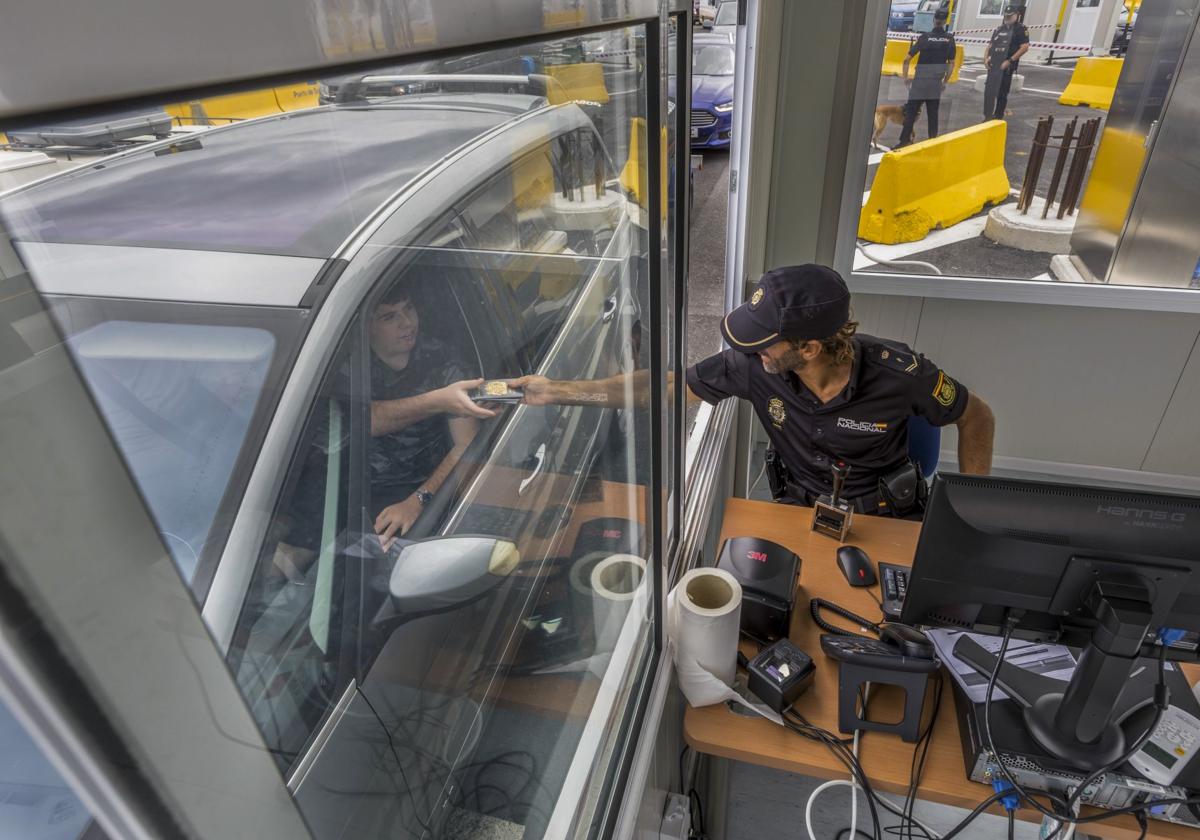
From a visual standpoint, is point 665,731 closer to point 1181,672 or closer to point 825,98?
point 1181,672

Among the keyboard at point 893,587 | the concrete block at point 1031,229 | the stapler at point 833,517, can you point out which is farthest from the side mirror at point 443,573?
the concrete block at point 1031,229

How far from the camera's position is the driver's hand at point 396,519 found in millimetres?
792

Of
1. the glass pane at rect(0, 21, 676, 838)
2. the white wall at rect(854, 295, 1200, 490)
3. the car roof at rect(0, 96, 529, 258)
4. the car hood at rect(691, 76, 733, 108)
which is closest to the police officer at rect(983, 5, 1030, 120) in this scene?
the white wall at rect(854, 295, 1200, 490)

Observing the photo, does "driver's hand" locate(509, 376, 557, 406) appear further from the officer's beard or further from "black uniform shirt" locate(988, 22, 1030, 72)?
"black uniform shirt" locate(988, 22, 1030, 72)

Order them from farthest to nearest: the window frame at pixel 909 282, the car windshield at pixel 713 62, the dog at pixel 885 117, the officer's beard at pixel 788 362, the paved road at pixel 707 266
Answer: the car windshield at pixel 713 62 → the paved road at pixel 707 266 → the dog at pixel 885 117 → the window frame at pixel 909 282 → the officer's beard at pixel 788 362

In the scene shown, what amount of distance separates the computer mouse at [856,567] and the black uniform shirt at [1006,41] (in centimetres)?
217

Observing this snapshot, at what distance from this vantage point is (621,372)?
140cm

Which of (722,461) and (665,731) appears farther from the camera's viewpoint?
(722,461)

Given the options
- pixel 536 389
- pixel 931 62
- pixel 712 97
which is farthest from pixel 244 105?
pixel 712 97

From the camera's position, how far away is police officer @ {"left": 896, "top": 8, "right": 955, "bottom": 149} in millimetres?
2715

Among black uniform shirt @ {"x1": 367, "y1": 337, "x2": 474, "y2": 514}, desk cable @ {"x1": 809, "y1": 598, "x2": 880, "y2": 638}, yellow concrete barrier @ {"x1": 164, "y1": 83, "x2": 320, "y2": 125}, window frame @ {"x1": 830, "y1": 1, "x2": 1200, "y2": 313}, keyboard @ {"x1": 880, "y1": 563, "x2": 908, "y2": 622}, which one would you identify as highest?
yellow concrete barrier @ {"x1": 164, "y1": 83, "x2": 320, "y2": 125}

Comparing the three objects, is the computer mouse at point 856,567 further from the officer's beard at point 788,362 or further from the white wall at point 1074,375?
the white wall at point 1074,375

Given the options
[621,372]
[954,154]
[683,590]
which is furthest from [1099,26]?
[683,590]

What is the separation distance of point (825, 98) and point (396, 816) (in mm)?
2893
